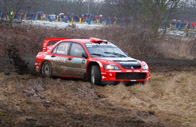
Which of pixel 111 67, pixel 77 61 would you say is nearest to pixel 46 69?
pixel 77 61

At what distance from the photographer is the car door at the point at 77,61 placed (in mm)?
11399

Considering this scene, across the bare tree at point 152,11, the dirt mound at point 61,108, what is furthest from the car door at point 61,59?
the bare tree at point 152,11

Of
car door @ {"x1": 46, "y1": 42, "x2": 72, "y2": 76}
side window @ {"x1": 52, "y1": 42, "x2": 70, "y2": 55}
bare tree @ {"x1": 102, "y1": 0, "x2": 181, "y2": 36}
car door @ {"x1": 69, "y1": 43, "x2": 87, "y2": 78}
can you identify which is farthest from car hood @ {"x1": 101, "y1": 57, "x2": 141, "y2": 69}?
bare tree @ {"x1": 102, "y1": 0, "x2": 181, "y2": 36}

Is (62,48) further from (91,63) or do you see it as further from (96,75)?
(96,75)

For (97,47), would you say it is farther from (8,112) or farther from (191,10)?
(191,10)

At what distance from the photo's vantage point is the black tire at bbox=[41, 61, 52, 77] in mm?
12488

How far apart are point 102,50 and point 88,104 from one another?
13.7 ft

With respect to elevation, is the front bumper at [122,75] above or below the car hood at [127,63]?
below

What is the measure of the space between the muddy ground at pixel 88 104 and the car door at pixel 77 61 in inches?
25.4

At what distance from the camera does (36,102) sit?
25.5ft

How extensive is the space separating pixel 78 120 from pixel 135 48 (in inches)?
736

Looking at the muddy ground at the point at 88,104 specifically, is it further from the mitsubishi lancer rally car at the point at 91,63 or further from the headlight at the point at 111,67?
the headlight at the point at 111,67

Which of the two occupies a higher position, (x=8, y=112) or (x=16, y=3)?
(x=16, y=3)

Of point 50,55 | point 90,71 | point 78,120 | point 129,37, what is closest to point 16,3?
point 129,37
